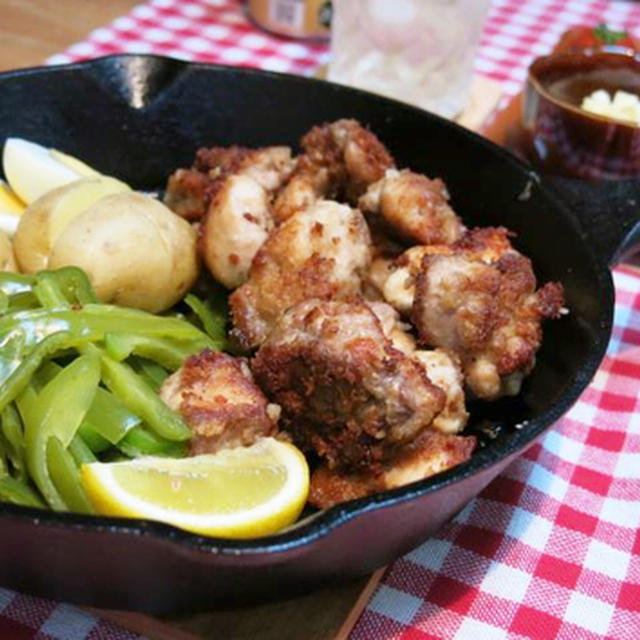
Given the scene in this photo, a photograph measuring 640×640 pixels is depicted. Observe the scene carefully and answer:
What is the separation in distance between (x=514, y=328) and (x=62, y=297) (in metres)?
0.71

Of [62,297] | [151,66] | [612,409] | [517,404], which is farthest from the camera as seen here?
[151,66]

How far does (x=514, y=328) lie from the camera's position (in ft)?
4.88

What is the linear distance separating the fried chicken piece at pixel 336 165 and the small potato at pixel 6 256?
48 centimetres

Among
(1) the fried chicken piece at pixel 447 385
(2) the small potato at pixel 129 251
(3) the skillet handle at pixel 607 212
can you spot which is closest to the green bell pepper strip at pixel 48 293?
(2) the small potato at pixel 129 251

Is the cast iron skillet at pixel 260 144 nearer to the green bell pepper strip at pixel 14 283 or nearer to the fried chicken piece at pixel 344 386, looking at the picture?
the fried chicken piece at pixel 344 386

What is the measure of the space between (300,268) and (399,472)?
405 mm

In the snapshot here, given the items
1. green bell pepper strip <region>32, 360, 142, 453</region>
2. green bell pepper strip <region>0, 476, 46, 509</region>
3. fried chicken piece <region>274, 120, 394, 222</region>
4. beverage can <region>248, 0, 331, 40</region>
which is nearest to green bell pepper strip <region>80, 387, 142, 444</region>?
green bell pepper strip <region>32, 360, 142, 453</region>

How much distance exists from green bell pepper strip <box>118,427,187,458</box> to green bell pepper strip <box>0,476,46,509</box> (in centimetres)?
13

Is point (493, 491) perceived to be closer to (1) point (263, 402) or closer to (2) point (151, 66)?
(1) point (263, 402)

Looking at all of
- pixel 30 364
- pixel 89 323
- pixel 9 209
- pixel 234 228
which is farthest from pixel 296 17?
pixel 30 364

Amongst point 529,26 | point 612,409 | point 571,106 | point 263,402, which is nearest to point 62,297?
point 263,402

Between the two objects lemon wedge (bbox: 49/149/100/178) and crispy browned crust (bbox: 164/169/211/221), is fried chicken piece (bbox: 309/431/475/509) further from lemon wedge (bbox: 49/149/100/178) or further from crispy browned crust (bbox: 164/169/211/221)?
lemon wedge (bbox: 49/149/100/178)

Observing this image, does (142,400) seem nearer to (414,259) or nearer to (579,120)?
(414,259)

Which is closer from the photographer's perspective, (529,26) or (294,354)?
(294,354)
